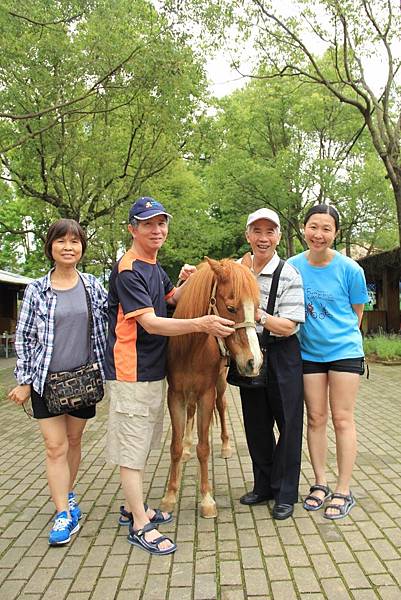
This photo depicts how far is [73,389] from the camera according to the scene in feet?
10.5

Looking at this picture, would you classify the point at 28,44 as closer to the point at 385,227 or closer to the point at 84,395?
the point at 84,395

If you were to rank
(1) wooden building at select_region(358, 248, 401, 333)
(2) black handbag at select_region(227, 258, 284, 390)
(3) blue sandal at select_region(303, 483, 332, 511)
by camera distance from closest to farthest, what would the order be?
(2) black handbag at select_region(227, 258, 284, 390)
(3) blue sandal at select_region(303, 483, 332, 511)
(1) wooden building at select_region(358, 248, 401, 333)

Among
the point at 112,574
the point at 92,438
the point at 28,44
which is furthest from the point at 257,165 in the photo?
the point at 112,574

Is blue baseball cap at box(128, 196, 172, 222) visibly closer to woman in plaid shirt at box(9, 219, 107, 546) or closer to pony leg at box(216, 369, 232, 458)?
woman in plaid shirt at box(9, 219, 107, 546)

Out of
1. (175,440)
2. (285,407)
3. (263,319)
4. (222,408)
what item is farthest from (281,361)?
(222,408)

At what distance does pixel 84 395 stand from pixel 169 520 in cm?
117

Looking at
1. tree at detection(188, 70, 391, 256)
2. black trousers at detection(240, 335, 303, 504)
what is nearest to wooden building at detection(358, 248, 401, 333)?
tree at detection(188, 70, 391, 256)

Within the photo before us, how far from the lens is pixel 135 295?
3072 millimetres

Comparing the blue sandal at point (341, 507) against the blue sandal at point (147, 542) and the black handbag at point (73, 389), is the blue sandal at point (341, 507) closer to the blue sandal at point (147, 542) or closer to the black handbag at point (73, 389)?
the blue sandal at point (147, 542)

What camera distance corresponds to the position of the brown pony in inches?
119

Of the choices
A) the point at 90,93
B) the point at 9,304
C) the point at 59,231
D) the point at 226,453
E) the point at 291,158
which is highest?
the point at 291,158

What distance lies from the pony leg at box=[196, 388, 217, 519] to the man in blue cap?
1.43 ft

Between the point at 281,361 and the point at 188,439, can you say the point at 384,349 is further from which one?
the point at 281,361

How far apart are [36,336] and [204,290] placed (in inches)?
45.5
